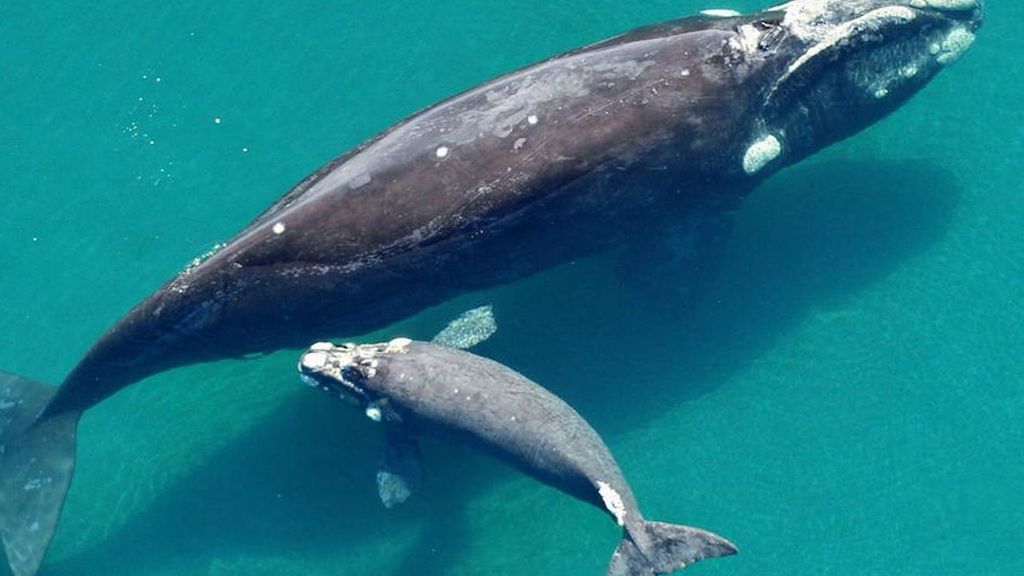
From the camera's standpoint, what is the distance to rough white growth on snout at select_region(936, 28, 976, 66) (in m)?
15.4

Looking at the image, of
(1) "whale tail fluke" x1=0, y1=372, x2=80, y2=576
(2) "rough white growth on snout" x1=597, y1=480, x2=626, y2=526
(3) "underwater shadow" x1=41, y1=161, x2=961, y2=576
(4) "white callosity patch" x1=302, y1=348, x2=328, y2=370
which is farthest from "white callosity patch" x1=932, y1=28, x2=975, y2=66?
(1) "whale tail fluke" x1=0, y1=372, x2=80, y2=576

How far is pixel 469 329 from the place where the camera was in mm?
15523

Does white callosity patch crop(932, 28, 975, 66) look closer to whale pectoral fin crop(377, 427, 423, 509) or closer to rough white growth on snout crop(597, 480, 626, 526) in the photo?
rough white growth on snout crop(597, 480, 626, 526)

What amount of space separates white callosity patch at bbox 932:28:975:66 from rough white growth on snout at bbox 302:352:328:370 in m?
10.4

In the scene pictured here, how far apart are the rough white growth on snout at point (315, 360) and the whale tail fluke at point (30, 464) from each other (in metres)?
4.41

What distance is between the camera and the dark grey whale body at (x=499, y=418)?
516 inches

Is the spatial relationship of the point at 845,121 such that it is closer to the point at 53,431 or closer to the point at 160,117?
the point at 160,117

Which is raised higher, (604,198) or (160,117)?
(160,117)

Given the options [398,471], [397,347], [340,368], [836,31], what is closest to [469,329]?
[397,347]

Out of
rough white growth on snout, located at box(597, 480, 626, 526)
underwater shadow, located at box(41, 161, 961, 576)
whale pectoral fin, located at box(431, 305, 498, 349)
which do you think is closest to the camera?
rough white growth on snout, located at box(597, 480, 626, 526)

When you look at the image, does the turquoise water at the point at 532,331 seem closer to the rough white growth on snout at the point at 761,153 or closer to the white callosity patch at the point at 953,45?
the white callosity patch at the point at 953,45

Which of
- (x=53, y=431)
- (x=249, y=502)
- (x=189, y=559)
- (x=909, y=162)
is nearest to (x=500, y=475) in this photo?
(x=249, y=502)

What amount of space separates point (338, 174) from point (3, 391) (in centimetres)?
690

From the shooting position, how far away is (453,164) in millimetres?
13641
